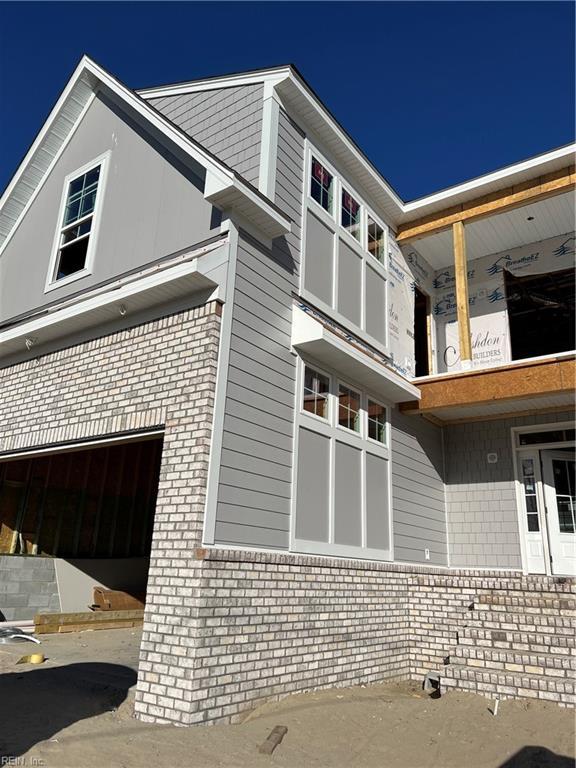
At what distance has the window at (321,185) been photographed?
8.77 meters

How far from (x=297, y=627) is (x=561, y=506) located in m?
5.71

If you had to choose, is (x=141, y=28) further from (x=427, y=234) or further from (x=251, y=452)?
(x=251, y=452)

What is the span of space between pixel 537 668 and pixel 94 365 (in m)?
6.34

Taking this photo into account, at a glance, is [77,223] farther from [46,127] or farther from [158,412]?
[158,412]

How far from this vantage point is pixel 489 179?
993cm

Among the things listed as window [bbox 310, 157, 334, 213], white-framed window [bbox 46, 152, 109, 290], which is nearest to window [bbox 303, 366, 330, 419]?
window [bbox 310, 157, 334, 213]

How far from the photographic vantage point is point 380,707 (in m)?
6.07

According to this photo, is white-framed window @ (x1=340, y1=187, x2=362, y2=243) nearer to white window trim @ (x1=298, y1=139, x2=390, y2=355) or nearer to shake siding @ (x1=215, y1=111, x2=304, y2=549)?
white window trim @ (x1=298, y1=139, x2=390, y2=355)

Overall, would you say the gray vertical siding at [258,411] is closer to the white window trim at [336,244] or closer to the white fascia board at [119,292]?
the white fascia board at [119,292]

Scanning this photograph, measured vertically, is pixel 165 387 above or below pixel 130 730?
above

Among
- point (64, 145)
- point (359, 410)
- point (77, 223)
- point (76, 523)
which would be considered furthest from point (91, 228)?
point (76, 523)

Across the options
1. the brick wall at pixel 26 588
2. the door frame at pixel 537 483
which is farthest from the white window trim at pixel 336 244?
the brick wall at pixel 26 588

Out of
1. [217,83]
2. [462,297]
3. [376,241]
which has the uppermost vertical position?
[217,83]

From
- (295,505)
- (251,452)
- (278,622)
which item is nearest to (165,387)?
(251,452)
